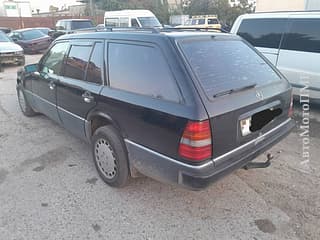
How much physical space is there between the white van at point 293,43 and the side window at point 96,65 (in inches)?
141

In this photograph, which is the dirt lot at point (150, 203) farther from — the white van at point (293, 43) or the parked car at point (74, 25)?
the parked car at point (74, 25)

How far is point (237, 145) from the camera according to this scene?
243 centimetres

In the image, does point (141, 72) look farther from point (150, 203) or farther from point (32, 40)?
point (32, 40)

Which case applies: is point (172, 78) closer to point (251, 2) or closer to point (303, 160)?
point (303, 160)

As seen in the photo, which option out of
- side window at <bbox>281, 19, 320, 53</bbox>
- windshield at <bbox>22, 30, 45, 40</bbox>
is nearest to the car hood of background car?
windshield at <bbox>22, 30, 45, 40</bbox>

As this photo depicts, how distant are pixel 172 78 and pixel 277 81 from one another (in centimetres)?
131

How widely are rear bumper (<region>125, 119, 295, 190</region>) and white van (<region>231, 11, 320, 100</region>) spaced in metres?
2.59

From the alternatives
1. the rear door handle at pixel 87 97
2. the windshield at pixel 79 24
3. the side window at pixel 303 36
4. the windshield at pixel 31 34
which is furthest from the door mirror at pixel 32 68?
the windshield at pixel 79 24

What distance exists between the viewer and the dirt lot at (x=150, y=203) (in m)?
2.44

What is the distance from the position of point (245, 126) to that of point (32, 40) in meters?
16.1

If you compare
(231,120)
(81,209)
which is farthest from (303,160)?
(81,209)

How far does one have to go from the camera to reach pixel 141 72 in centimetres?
257

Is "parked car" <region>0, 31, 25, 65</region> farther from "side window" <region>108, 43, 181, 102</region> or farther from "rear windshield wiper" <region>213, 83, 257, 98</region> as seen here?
"rear windshield wiper" <region>213, 83, 257, 98</region>

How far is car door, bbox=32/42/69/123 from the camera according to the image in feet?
12.6
